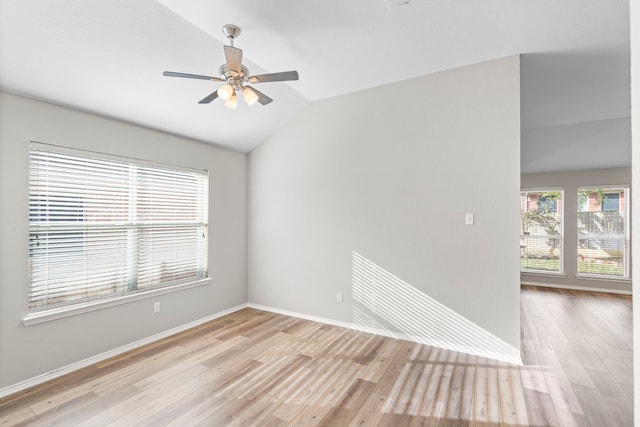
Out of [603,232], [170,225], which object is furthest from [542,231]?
[170,225]

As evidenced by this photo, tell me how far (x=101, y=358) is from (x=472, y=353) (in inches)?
146

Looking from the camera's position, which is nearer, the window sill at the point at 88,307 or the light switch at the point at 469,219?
the window sill at the point at 88,307

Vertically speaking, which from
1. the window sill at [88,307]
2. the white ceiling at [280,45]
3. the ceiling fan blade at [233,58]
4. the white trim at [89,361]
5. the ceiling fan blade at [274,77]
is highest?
the white ceiling at [280,45]

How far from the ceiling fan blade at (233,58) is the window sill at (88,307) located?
2568 mm

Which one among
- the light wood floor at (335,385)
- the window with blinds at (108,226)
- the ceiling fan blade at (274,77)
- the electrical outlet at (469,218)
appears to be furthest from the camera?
the electrical outlet at (469,218)

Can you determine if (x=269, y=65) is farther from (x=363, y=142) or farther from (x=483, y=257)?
(x=483, y=257)

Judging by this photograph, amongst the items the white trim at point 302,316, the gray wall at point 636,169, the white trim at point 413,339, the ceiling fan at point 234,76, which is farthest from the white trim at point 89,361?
the gray wall at point 636,169

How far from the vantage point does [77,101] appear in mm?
2791

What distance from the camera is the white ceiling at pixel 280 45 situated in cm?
227

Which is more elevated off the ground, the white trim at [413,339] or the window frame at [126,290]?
the window frame at [126,290]

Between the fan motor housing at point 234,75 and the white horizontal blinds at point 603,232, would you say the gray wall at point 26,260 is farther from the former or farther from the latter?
the white horizontal blinds at point 603,232

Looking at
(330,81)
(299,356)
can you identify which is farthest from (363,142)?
(299,356)

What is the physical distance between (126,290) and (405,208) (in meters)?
3.20

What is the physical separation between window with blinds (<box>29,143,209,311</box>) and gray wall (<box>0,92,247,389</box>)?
10 centimetres
